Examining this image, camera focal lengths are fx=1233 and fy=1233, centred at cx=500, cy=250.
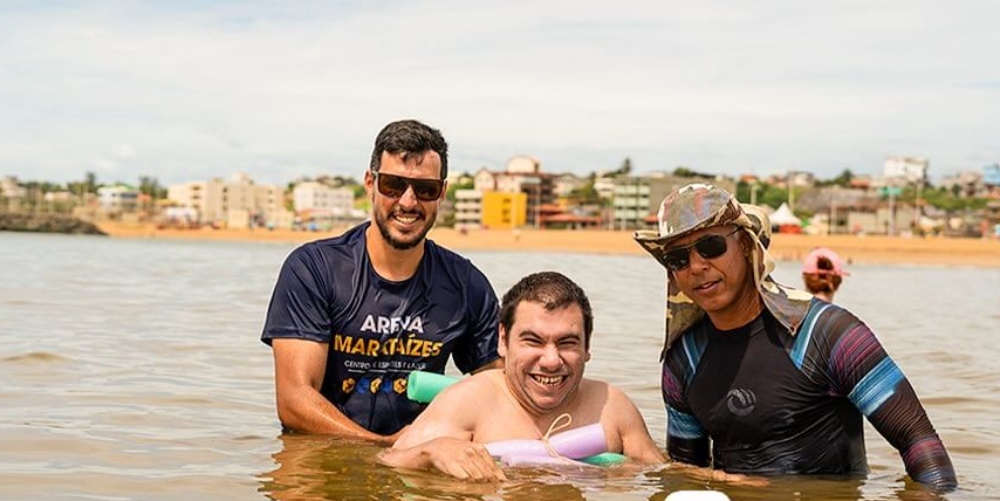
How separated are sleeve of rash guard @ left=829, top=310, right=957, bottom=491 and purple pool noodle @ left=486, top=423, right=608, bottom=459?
114 cm

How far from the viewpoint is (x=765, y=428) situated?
5.23 m

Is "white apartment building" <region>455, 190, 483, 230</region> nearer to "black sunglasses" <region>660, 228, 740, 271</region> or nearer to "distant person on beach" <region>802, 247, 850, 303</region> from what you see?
"distant person on beach" <region>802, 247, 850, 303</region>

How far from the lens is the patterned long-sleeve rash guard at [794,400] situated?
4.84 metres

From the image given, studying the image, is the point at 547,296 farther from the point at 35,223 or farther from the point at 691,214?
the point at 35,223

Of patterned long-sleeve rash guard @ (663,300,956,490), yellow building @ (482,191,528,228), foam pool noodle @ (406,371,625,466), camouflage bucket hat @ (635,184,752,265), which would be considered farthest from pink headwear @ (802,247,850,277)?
yellow building @ (482,191,528,228)

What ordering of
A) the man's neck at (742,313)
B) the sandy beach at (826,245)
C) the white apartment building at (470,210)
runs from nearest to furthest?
the man's neck at (742,313), the sandy beach at (826,245), the white apartment building at (470,210)

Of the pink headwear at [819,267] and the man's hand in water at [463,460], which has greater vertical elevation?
the pink headwear at [819,267]

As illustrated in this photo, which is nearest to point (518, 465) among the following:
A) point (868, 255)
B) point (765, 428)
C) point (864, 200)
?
point (765, 428)

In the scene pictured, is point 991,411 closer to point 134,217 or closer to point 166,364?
point 166,364

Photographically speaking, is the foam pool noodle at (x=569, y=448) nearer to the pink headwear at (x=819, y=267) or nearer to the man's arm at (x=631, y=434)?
the man's arm at (x=631, y=434)

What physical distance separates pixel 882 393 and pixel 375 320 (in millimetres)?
2788

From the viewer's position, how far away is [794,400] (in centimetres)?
506

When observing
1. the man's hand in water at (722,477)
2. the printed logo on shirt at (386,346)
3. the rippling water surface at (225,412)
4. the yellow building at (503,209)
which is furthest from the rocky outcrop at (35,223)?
the man's hand in water at (722,477)

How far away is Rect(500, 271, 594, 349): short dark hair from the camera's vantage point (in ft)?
17.0
